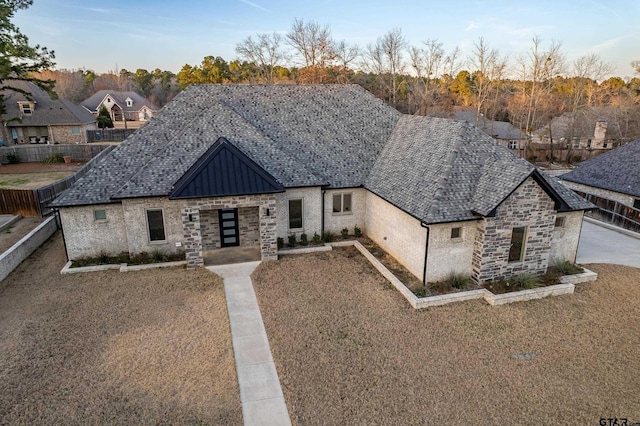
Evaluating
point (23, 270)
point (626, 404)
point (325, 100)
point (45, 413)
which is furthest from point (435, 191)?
point (23, 270)

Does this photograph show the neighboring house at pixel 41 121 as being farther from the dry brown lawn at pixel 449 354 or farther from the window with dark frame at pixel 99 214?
the dry brown lawn at pixel 449 354

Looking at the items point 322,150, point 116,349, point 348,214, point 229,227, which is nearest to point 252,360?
point 116,349

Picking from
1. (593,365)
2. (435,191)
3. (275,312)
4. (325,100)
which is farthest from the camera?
(325,100)

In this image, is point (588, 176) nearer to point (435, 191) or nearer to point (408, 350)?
point (435, 191)

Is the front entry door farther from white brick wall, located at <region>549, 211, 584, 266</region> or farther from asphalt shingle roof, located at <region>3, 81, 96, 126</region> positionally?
asphalt shingle roof, located at <region>3, 81, 96, 126</region>

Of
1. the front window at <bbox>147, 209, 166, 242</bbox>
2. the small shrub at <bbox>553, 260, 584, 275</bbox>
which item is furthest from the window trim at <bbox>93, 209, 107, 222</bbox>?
the small shrub at <bbox>553, 260, 584, 275</bbox>

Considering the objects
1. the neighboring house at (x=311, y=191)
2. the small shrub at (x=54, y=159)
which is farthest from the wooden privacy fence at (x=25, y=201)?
the small shrub at (x=54, y=159)

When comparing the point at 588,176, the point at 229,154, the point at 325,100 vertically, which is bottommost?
the point at 588,176
